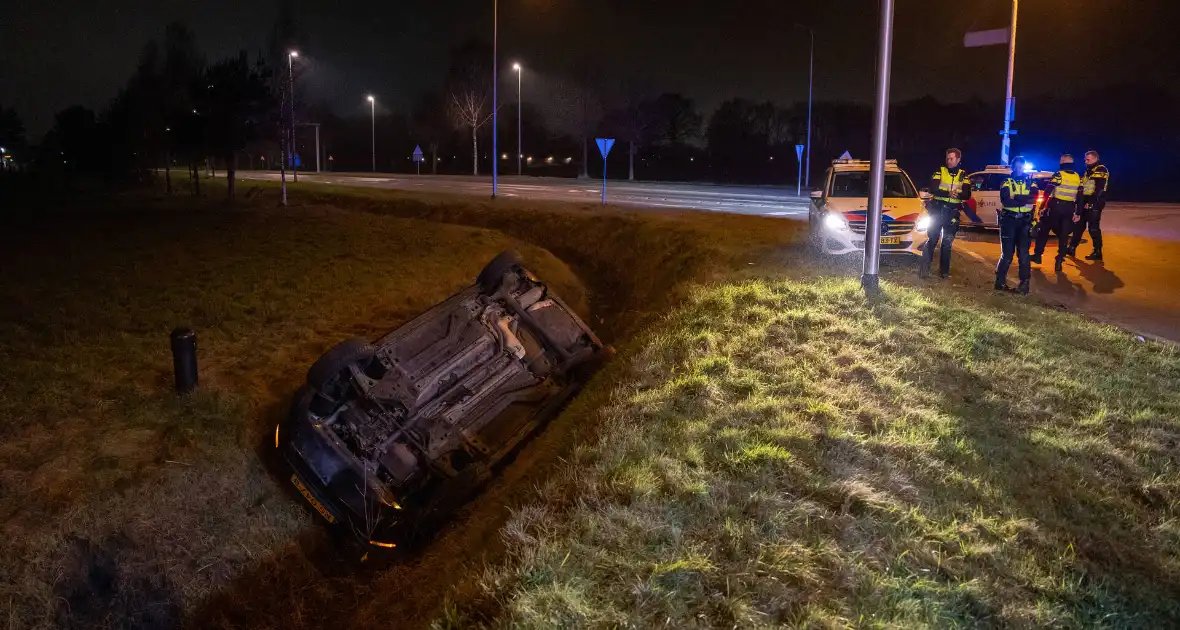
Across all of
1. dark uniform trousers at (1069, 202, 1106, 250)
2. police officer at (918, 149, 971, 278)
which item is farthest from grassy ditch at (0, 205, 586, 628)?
dark uniform trousers at (1069, 202, 1106, 250)

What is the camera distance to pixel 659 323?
8.91 meters

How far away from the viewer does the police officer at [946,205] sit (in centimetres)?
1086

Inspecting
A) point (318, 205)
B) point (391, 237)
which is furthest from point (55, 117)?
point (391, 237)

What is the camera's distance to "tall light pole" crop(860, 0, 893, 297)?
873cm

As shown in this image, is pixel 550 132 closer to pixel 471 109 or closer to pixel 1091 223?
pixel 471 109

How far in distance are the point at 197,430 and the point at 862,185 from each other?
10525mm

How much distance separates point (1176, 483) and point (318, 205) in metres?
25.3

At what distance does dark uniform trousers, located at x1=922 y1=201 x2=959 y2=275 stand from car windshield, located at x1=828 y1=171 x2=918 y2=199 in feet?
4.04

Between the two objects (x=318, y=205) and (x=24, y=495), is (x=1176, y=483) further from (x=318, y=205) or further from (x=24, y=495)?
(x=318, y=205)

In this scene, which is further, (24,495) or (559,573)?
(24,495)

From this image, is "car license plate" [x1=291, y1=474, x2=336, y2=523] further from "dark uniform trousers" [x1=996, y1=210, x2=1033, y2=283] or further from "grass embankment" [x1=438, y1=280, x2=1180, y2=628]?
"dark uniform trousers" [x1=996, y1=210, x2=1033, y2=283]

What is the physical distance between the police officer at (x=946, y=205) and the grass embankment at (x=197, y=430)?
299 cm

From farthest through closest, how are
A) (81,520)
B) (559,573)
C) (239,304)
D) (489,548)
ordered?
(239,304), (81,520), (489,548), (559,573)

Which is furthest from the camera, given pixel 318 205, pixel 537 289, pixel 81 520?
pixel 318 205
